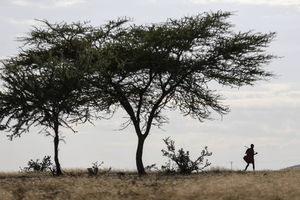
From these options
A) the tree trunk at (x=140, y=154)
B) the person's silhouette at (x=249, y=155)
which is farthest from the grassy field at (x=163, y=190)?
the tree trunk at (x=140, y=154)

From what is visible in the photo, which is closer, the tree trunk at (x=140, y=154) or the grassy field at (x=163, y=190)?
the grassy field at (x=163, y=190)

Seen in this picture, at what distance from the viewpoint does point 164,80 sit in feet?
126

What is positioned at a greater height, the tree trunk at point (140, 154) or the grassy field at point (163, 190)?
the tree trunk at point (140, 154)

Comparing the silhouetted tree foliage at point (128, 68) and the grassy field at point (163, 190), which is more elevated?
the silhouetted tree foliage at point (128, 68)

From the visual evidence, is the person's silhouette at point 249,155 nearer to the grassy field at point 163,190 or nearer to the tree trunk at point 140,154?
the tree trunk at point 140,154

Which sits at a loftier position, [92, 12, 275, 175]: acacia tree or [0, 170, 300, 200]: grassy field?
[92, 12, 275, 175]: acacia tree

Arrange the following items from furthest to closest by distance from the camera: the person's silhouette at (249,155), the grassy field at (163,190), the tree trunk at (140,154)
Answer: the tree trunk at (140,154) → the person's silhouette at (249,155) → the grassy field at (163,190)

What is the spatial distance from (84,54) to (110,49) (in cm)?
249

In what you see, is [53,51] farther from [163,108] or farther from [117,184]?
[117,184]

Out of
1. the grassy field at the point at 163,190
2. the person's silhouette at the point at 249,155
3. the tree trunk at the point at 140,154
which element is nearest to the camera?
the grassy field at the point at 163,190

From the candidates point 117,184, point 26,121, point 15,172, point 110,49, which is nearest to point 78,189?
point 117,184

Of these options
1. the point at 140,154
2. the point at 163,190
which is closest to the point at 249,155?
the point at 140,154

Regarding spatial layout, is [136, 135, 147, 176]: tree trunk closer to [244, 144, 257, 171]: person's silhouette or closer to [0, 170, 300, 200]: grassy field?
[244, 144, 257, 171]: person's silhouette

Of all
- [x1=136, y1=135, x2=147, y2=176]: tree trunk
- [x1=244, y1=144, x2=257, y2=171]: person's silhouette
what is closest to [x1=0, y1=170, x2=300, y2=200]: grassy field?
[x1=244, y1=144, x2=257, y2=171]: person's silhouette
